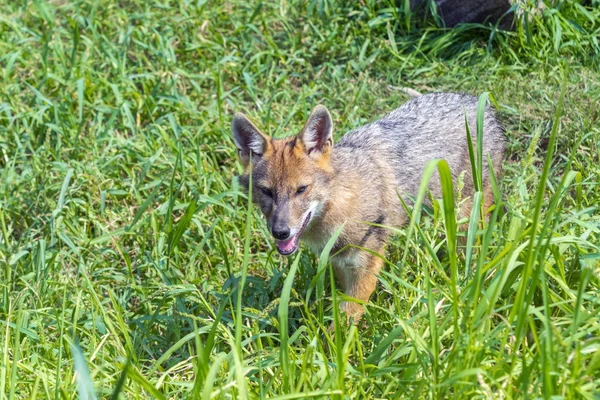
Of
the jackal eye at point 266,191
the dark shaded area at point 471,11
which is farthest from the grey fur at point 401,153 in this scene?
A: the dark shaded area at point 471,11

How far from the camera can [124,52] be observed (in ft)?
23.7

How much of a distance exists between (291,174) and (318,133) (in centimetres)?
32

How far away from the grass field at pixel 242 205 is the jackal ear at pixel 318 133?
70 centimetres

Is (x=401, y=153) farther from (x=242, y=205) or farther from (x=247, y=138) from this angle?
(x=242, y=205)

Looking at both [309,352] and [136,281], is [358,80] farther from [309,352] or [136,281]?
[309,352]

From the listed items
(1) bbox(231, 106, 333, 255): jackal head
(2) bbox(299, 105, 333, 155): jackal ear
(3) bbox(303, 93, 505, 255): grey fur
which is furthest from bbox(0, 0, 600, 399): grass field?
(2) bbox(299, 105, 333, 155): jackal ear

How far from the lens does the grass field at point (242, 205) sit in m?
3.46

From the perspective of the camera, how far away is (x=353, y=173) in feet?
16.4

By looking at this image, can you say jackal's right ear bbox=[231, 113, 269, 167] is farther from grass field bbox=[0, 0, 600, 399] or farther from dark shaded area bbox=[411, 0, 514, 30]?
dark shaded area bbox=[411, 0, 514, 30]

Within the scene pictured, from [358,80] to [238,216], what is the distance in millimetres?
1995

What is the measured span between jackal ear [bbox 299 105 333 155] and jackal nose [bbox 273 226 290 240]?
56 centimetres

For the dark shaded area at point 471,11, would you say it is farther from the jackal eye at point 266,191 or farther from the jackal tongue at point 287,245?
the jackal tongue at point 287,245

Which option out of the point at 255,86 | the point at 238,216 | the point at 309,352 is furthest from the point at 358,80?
the point at 309,352

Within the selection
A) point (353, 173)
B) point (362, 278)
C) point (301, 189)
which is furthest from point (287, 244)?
point (353, 173)
